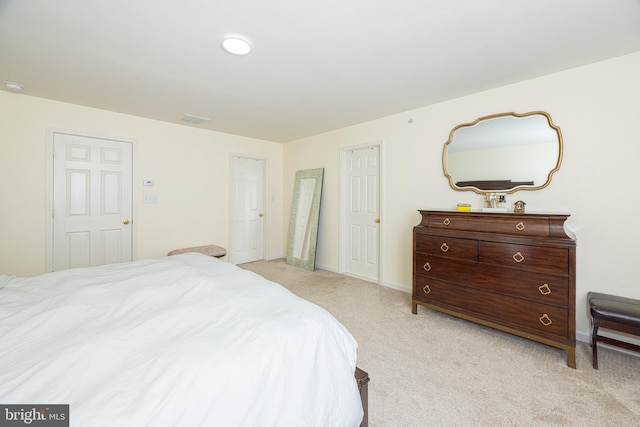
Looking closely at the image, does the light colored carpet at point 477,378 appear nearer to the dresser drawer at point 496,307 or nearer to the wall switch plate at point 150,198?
the dresser drawer at point 496,307

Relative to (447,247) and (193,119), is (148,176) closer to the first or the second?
(193,119)

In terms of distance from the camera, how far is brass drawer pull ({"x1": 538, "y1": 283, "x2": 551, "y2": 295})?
2.11 m

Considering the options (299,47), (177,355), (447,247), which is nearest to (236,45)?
(299,47)

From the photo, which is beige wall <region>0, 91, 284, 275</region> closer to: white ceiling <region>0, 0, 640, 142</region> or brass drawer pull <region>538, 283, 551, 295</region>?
white ceiling <region>0, 0, 640, 142</region>

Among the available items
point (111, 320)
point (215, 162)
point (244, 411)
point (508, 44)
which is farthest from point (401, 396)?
point (215, 162)

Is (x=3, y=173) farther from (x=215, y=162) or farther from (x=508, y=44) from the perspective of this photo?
(x=508, y=44)

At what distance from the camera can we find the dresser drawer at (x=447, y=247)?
252 centimetres

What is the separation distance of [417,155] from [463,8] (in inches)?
75.6

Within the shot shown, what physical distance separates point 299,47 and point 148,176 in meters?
3.13

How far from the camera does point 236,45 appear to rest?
204 cm

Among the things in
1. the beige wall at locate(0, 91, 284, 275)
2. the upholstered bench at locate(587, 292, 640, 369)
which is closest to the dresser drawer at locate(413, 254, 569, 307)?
the upholstered bench at locate(587, 292, 640, 369)

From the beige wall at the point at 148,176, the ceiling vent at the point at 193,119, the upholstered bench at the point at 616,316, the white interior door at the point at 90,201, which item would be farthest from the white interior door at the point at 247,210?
the upholstered bench at the point at 616,316

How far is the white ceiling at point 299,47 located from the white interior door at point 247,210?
188 cm

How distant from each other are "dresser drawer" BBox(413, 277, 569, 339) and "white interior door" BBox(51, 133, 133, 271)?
407cm
